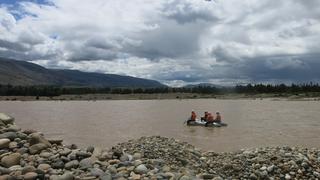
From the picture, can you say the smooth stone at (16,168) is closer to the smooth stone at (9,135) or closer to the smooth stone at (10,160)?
the smooth stone at (10,160)

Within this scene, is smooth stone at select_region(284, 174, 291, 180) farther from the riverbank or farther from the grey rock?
the riverbank

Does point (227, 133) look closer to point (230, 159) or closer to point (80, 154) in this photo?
point (230, 159)

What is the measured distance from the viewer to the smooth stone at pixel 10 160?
13562mm

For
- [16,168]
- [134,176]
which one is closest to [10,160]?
[16,168]

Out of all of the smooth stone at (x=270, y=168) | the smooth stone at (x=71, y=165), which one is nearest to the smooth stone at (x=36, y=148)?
the smooth stone at (x=71, y=165)

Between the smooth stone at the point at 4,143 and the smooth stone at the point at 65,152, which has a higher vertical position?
the smooth stone at the point at 4,143

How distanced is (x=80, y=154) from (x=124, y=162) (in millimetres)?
1427

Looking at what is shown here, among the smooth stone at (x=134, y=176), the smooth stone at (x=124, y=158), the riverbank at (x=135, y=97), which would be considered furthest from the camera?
the riverbank at (x=135, y=97)

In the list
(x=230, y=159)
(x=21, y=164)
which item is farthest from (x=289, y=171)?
(x=21, y=164)

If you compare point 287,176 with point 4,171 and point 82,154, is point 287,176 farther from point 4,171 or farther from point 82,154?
point 4,171

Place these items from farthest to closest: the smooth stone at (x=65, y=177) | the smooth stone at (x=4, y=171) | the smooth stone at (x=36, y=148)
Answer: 1. the smooth stone at (x=36, y=148)
2. the smooth stone at (x=4, y=171)
3. the smooth stone at (x=65, y=177)

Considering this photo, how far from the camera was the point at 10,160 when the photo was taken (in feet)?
44.9

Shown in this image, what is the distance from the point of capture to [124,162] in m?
14.2

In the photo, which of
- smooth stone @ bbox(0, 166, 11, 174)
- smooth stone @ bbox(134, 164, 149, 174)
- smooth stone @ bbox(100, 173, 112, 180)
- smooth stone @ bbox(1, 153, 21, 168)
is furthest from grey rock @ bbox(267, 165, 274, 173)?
smooth stone @ bbox(0, 166, 11, 174)
